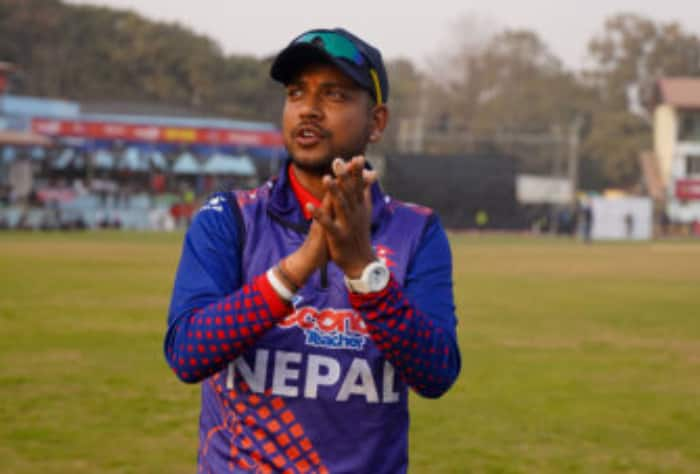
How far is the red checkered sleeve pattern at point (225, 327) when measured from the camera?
2652 mm

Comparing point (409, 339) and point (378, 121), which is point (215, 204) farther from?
point (409, 339)

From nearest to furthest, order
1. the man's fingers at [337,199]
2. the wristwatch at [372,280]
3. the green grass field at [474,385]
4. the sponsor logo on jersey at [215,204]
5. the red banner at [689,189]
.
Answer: the man's fingers at [337,199] → the wristwatch at [372,280] → the sponsor logo on jersey at [215,204] → the green grass field at [474,385] → the red banner at [689,189]

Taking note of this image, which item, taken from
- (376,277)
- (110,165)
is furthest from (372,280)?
(110,165)

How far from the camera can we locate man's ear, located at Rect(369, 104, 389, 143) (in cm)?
302

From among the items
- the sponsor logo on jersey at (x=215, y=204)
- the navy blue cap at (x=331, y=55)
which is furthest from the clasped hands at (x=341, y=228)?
the sponsor logo on jersey at (x=215, y=204)

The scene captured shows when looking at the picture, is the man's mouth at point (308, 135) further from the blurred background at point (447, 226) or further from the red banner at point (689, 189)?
the red banner at point (689, 189)

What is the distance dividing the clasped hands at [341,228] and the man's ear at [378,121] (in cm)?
40

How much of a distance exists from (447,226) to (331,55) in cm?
5722

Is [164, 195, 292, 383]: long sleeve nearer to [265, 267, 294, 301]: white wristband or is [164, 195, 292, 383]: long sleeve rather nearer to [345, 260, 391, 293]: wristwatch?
[265, 267, 294, 301]: white wristband

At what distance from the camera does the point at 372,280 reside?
2.59 metres

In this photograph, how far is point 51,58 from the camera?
80500mm

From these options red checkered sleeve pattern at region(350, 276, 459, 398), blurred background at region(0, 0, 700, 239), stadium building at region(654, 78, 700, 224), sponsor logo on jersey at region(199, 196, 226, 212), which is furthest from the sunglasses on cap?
stadium building at region(654, 78, 700, 224)

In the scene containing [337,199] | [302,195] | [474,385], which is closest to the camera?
[337,199]

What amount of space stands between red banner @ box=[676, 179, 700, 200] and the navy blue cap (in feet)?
234
